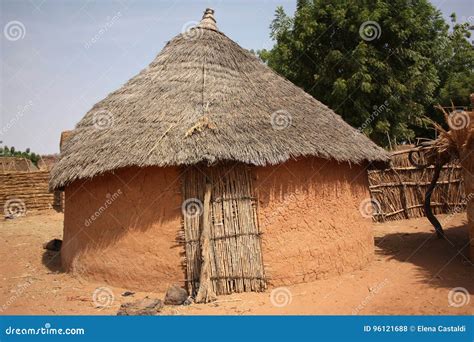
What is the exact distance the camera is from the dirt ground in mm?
5105

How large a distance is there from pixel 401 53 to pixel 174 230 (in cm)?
1103

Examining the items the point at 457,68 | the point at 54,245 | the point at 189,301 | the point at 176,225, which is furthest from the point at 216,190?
the point at 457,68

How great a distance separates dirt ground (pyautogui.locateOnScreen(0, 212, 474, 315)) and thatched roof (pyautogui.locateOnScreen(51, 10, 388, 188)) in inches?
75.8

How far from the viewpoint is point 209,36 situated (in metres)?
8.71

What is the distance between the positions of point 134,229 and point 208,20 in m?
5.67

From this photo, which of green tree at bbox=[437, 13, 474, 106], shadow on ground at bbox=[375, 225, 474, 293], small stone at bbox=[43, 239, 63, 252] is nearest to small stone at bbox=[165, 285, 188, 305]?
shadow on ground at bbox=[375, 225, 474, 293]

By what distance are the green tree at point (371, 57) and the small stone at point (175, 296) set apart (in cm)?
932

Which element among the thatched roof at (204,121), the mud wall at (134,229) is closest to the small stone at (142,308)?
the mud wall at (134,229)

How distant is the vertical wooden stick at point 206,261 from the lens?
554 centimetres

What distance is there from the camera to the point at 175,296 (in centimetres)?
549

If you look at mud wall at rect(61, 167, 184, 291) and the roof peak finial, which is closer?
mud wall at rect(61, 167, 184, 291)

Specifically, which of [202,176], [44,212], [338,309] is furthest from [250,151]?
[44,212]

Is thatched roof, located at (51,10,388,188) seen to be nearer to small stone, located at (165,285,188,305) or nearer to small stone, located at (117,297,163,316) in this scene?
small stone, located at (165,285,188,305)

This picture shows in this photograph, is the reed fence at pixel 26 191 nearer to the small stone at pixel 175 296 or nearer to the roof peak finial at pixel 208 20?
the roof peak finial at pixel 208 20
